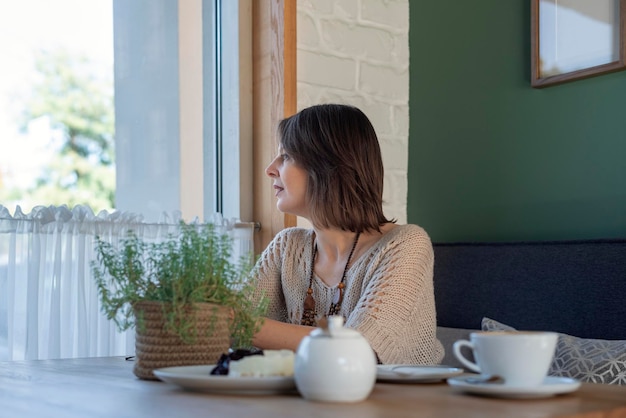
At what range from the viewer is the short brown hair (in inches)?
83.3

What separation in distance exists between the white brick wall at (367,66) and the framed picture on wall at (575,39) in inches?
23.6

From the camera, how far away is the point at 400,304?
5.87 ft

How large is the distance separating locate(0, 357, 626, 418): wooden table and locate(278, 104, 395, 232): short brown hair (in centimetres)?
95

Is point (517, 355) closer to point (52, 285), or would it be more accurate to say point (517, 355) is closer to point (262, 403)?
point (262, 403)

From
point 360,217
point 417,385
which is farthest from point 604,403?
point 360,217

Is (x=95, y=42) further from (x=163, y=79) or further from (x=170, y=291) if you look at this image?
(x=170, y=291)

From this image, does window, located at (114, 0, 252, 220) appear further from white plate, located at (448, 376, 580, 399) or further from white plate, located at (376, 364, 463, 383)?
white plate, located at (448, 376, 580, 399)

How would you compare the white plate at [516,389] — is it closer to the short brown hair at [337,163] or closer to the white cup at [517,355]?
the white cup at [517,355]

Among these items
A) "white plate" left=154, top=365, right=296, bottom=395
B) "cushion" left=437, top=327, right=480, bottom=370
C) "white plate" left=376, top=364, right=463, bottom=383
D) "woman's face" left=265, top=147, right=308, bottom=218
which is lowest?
"cushion" left=437, top=327, right=480, bottom=370

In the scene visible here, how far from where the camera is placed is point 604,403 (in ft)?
3.34

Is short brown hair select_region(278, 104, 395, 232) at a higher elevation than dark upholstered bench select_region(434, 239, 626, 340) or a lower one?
higher

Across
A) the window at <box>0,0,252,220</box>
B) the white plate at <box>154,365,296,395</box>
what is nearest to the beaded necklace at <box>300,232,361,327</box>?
the window at <box>0,0,252,220</box>

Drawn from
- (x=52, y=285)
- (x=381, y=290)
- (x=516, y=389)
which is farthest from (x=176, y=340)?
(x=52, y=285)

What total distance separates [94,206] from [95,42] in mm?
500
